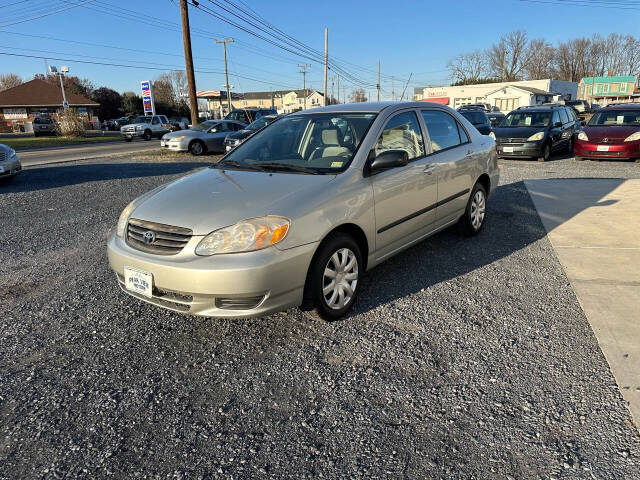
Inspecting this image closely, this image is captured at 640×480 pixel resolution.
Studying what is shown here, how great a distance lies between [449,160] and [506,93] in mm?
62042

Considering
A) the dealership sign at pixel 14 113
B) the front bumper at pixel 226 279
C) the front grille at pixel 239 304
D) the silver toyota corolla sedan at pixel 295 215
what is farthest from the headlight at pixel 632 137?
the dealership sign at pixel 14 113

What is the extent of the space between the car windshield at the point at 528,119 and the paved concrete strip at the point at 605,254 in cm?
509

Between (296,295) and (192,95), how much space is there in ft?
61.5

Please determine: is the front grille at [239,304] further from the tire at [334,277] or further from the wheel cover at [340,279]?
the wheel cover at [340,279]

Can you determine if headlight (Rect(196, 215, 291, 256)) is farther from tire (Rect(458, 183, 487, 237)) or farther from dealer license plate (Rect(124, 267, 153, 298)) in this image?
tire (Rect(458, 183, 487, 237))

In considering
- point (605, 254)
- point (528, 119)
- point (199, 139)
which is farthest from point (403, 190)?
point (199, 139)

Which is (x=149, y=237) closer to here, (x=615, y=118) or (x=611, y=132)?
(x=611, y=132)

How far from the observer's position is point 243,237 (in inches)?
117

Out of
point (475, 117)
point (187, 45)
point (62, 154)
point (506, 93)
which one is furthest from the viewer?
point (506, 93)

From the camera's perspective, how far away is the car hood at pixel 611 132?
481 inches

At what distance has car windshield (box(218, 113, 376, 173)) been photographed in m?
3.82

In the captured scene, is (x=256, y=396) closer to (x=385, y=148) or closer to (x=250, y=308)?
(x=250, y=308)

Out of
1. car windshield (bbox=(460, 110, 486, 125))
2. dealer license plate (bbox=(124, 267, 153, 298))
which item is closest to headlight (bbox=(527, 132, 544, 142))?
car windshield (bbox=(460, 110, 486, 125))

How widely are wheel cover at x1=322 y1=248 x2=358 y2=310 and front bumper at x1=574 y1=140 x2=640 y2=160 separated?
1182cm
